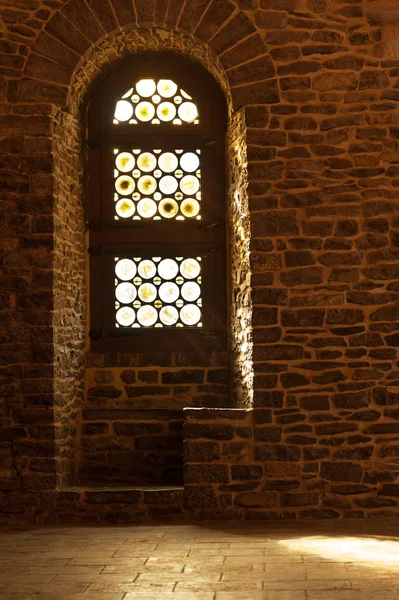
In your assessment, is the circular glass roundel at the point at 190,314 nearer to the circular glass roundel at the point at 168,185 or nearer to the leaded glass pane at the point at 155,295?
the leaded glass pane at the point at 155,295

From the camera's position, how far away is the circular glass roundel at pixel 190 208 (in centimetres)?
797

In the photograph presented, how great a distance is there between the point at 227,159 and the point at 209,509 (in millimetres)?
3095

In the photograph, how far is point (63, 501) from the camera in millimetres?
6906

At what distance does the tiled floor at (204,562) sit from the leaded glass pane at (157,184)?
111 inches

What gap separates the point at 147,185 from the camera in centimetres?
798

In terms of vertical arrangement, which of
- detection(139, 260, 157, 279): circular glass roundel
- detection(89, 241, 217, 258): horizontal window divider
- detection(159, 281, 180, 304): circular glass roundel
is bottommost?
detection(159, 281, 180, 304): circular glass roundel

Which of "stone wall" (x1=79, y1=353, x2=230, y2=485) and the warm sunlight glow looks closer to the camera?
the warm sunlight glow

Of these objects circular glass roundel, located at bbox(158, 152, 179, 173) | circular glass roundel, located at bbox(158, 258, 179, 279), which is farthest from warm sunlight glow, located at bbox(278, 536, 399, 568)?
circular glass roundel, located at bbox(158, 152, 179, 173)

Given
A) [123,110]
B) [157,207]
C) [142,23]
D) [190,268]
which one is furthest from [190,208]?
[142,23]

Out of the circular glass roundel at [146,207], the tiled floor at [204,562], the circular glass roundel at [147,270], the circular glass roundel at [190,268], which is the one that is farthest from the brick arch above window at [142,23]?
the tiled floor at [204,562]

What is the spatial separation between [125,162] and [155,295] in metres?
1.25

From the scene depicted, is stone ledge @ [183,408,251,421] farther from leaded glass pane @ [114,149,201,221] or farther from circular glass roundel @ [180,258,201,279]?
leaded glass pane @ [114,149,201,221]

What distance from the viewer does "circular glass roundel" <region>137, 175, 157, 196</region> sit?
7968mm

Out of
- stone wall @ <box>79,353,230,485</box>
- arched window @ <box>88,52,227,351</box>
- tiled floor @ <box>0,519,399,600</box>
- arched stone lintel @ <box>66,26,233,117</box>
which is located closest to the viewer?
tiled floor @ <box>0,519,399,600</box>
